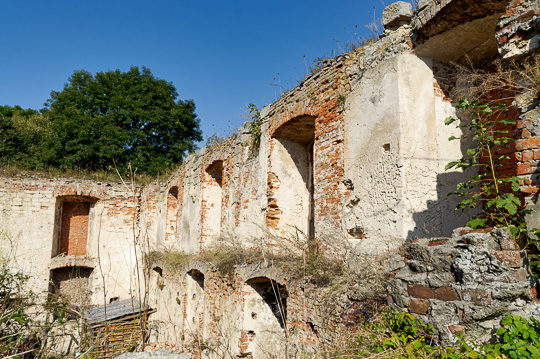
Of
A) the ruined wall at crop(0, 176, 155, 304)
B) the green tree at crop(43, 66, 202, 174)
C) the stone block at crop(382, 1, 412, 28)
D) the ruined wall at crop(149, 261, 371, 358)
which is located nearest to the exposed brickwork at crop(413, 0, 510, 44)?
the stone block at crop(382, 1, 412, 28)

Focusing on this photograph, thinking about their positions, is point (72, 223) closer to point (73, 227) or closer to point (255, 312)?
point (73, 227)

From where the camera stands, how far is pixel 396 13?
4.75 m

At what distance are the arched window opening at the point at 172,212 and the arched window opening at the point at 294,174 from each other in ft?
20.4

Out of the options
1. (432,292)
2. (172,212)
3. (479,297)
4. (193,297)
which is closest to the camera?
(479,297)

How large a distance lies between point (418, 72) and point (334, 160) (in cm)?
158

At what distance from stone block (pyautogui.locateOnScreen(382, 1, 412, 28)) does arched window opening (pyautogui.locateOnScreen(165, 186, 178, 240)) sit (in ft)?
30.0

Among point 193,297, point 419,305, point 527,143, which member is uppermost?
point 527,143

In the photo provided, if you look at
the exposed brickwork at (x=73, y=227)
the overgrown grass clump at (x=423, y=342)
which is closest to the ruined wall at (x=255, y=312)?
the overgrown grass clump at (x=423, y=342)

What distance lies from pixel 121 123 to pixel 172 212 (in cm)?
896

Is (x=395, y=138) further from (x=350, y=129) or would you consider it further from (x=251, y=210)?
(x=251, y=210)

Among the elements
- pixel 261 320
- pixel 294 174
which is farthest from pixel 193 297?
pixel 294 174

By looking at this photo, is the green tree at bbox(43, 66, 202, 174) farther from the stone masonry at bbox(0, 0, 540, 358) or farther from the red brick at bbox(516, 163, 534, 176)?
the red brick at bbox(516, 163, 534, 176)

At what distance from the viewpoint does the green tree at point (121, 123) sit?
18.1m

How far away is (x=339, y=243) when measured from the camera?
16.6ft
